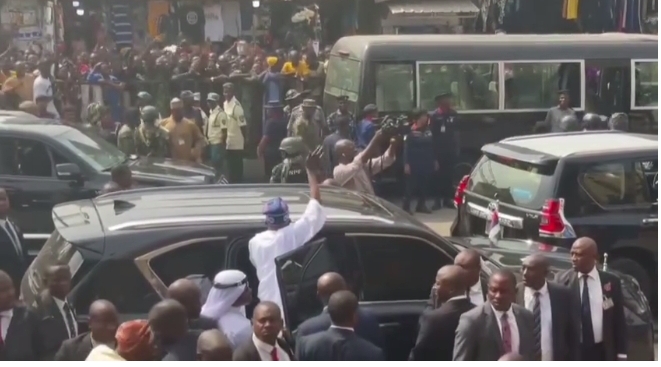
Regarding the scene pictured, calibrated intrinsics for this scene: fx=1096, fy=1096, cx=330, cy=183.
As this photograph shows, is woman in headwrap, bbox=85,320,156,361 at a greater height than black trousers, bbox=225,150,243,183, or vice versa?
woman in headwrap, bbox=85,320,156,361

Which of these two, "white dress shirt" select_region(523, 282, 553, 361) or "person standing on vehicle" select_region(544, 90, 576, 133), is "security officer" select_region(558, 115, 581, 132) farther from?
"white dress shirt" select_region(523, 282, 553, 361)

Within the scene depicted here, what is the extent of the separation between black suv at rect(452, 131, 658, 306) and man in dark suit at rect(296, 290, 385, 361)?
3.58m

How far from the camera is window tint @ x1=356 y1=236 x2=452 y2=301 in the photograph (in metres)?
6.48

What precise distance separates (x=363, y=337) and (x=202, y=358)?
41.4 inches

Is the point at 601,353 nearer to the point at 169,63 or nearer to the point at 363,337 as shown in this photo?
the point at 363,337

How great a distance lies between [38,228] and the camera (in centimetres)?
1034

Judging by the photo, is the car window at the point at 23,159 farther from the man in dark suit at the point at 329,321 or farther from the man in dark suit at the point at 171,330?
the man in dark suit at the point at 171,330

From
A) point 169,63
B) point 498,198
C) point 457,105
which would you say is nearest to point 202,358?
point 498,198

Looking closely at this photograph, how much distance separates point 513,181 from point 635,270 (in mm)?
1252

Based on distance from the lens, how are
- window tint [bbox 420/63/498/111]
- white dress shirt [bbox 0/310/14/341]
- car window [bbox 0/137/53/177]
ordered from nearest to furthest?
1. white dress shirt [bbox 0/310/14/341]
2. car window [bbox 0/137/53/177]
3. window tint [bbox 420/63/498/111]

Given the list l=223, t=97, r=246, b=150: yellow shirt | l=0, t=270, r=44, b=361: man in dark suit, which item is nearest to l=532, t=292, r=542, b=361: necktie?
l=0, t=270, r=44, b=361: man in dark suit

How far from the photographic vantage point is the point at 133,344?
16.0 feet

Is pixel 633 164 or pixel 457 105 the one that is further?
pixel 457 105

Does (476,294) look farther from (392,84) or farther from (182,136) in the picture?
(392,84)
